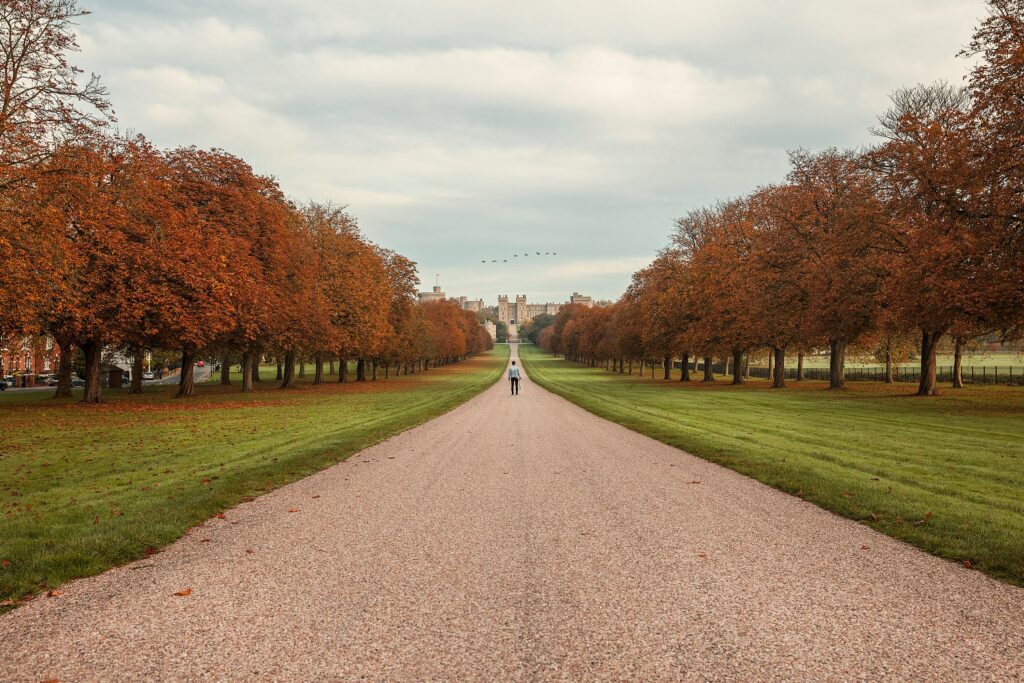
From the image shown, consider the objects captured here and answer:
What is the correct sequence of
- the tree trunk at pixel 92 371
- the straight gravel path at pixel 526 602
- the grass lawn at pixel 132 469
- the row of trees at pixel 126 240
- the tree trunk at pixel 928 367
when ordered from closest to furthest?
the straight gravel path at pixel 526 602 < the grass lawn at pixel 132 469 < the row of trees at pixel 126 240 < the tree trunk at pixel 92 371 < the tree trunk at pixel 928 367

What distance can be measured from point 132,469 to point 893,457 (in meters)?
14.9

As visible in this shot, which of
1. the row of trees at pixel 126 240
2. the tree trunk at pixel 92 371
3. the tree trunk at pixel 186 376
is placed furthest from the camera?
the tree trunk at pixel 186 376

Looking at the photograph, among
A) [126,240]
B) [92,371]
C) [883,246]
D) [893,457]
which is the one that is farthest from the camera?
[883,246]

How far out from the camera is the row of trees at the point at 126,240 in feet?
75.6

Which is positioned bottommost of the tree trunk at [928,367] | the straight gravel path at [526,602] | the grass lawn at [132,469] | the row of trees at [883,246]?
the grass lawn at [132,469]

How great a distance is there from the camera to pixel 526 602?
222 inches

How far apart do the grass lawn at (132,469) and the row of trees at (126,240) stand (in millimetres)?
4241

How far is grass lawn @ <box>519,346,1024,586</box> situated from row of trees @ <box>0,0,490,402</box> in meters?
18.6

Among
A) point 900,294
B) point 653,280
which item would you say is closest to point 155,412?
point 900,294

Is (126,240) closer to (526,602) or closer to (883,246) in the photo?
(526,602)

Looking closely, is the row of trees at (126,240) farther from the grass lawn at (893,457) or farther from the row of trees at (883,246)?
the row of trees at (883,246)

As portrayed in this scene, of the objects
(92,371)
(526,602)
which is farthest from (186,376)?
(526,602)

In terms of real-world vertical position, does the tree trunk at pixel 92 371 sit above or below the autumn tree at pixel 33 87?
below

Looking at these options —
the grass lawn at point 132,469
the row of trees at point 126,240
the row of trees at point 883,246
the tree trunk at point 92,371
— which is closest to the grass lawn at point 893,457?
the row of trees at point 883,246
